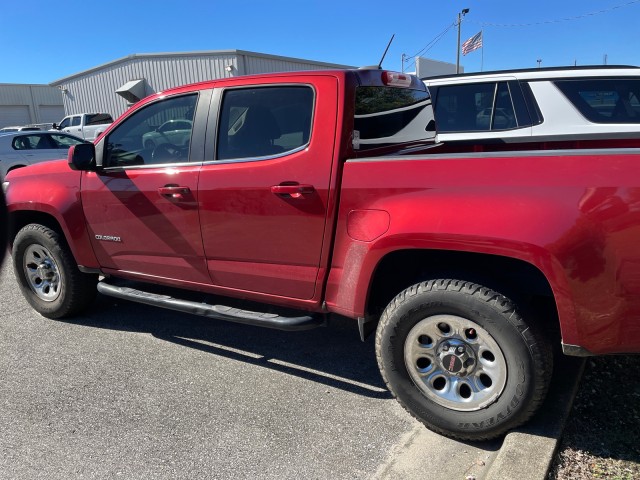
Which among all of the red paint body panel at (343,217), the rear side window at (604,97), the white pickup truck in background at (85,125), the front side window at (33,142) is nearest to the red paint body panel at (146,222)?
the red paint body panel at (343,217)

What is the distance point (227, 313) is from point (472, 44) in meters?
29.7

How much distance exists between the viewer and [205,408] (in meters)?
3.05

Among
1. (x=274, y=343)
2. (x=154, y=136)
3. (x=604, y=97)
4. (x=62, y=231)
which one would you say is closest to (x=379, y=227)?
(x=274, y=343)

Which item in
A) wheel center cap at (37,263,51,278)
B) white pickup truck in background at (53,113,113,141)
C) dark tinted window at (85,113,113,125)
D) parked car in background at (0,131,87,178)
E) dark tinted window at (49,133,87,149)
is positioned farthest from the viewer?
dark tinted window at (85,113,113,125)

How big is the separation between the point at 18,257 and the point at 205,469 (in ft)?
9.95

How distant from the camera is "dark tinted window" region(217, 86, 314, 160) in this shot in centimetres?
306

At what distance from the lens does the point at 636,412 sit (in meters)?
2.66

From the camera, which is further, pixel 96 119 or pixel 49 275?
pixel 96 119

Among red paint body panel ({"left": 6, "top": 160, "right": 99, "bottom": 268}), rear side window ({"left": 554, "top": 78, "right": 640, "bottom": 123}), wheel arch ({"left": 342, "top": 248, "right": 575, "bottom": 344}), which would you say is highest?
rear side window ({"left": 554, "top": 78, "right": 640, "bottom": 123})

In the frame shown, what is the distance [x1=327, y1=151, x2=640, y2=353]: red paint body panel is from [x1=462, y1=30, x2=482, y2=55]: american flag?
2912 centimetres

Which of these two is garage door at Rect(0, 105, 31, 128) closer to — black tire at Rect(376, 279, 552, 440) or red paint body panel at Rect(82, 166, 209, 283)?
red paint body panel at Rect(82, 166, 209, 283)

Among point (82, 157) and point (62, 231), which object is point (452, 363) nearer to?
point (82, 157)

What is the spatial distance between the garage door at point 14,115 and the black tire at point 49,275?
1820 inches

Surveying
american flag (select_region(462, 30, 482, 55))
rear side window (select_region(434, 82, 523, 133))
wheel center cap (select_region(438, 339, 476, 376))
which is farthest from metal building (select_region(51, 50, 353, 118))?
wheel center cap (select_region(438, 339, 476, 376))
